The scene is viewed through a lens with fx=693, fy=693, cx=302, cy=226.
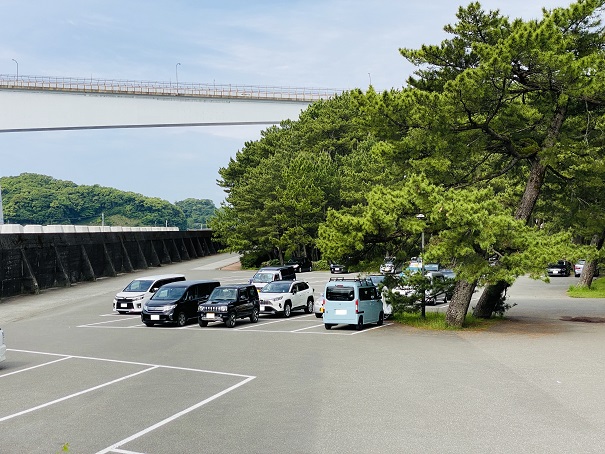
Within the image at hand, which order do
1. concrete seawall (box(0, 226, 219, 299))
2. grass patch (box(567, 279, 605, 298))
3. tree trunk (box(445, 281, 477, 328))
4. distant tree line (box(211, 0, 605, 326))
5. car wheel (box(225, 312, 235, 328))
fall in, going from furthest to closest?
concrete seawall (box(0, 226, 219, 299)) → grass patch (box(567, 279, 605, 298)) → car wheel (box(225, 312, 235, 328)) → tree trunk (box(445, 281, 477, 328)) → distant tree line (box(211, 0, 605, 326))

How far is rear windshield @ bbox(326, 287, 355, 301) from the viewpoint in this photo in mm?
23438

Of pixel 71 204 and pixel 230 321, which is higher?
pixel 71 204

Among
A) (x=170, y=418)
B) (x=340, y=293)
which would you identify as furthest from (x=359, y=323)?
(x=170, y=418)

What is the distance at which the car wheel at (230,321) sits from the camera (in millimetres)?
24591

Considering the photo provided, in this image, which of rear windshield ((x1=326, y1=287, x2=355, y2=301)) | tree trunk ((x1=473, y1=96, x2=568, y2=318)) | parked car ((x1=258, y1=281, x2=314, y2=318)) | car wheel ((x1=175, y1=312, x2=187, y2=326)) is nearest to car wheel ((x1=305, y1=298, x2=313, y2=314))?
parked car ((x1=258, y1=281, x2=314, y2=318))

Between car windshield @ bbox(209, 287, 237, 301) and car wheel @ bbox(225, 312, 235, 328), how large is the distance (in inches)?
36.5

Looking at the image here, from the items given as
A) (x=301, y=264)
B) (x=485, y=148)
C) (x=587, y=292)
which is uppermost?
(x=485, y=148)

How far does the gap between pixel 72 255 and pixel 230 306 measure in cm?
2740

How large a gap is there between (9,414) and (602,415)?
9.16m

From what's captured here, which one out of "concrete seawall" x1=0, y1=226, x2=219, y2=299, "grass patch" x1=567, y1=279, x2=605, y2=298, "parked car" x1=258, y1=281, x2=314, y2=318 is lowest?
"grass patch" x1=567, y1=279, x2=605, y2=298

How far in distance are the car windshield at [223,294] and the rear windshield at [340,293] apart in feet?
13.0

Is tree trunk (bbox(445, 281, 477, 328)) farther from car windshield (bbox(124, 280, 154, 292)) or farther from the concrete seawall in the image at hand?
the concrete seawall

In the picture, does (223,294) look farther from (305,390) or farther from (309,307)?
(305,390)

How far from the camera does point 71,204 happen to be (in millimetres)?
154500
